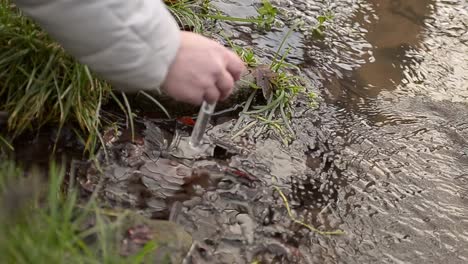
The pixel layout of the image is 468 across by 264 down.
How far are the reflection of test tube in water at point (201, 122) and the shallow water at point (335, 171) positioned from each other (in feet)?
0.33

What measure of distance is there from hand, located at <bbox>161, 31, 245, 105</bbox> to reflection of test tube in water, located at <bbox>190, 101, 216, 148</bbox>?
0.78 ft

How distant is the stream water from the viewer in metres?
2.40

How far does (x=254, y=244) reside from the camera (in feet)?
7.64

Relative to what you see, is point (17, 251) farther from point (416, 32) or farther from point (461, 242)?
point (416, 32)

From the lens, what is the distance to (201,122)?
2.23 m

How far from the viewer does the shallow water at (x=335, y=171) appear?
2396 millimetres

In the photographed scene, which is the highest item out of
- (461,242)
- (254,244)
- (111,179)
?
(111,179)

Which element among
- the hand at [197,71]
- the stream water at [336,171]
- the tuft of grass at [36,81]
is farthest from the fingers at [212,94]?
the tuft of grass at [36,81]

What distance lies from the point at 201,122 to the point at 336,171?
86 cm

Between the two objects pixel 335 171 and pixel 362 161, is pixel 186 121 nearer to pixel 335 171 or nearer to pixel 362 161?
pixel 335 171

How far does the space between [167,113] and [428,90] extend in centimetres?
169

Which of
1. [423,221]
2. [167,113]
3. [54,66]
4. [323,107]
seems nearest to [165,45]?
[54,66]

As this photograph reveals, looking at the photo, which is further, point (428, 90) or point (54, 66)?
point (428, 90)

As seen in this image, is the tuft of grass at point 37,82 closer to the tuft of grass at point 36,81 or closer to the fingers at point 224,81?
the tuft of grass at point 36,81
